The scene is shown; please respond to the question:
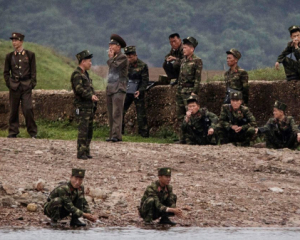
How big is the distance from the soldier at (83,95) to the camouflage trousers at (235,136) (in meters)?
3.08

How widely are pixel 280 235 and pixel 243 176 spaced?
11.4ft

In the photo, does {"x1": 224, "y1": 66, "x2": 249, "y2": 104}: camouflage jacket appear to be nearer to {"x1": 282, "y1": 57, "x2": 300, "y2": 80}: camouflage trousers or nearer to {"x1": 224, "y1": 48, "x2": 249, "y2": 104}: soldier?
{"x1": 224, "y1": 48, "x2": 249, "y2": 104}: soldier

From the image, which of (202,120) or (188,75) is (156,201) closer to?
(202,120)

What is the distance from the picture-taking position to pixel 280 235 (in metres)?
10.8

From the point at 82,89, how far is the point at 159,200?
3.28 metres

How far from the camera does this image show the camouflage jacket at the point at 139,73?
18.5m

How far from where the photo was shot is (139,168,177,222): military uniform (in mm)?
11000

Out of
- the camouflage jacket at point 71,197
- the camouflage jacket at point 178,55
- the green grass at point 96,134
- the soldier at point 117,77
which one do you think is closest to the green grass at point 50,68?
the green grass at point 96,134

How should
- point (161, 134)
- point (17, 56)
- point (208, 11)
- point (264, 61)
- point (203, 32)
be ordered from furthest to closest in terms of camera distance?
point (208, 11), point (203, 32), point (264, 61), point (161, 134), point (17, 56)

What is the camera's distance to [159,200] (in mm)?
11086

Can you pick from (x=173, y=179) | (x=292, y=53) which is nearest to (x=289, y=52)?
(x=292, y=53)

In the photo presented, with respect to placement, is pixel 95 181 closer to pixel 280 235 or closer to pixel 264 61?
pixel 280 235

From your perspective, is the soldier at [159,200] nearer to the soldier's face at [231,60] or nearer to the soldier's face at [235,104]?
the soldier's face at [235,104]

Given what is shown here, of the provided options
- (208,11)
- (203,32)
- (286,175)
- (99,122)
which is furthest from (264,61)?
(286,175)
